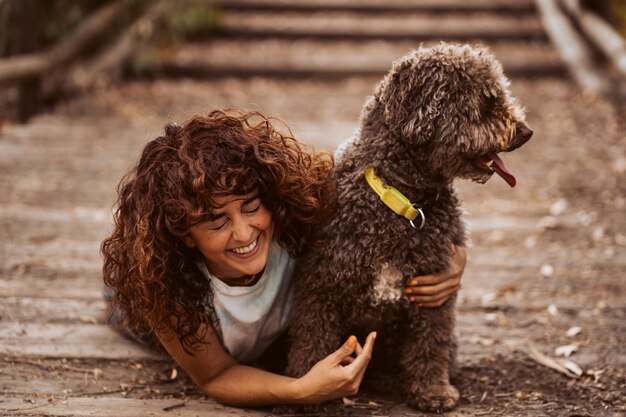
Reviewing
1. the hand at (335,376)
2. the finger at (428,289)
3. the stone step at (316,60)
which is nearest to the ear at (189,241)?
the hand at (335,376)

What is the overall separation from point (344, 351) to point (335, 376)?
10cm

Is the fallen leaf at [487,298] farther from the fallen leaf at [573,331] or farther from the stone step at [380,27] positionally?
the stone step at [380,27]

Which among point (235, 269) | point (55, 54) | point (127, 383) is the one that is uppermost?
point (55, 54)

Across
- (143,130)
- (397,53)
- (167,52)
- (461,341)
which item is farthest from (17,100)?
(461,341)

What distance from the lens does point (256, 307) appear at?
2.75 metres

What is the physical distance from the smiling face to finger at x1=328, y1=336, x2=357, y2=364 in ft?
1.29

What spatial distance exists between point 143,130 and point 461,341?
4438 mm

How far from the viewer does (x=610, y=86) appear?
7359mm

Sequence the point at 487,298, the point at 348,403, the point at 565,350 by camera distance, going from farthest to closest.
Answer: the point at 487,298, the point at 565,350, the point at 348,403

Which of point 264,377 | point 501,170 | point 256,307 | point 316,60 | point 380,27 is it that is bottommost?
point 264,377

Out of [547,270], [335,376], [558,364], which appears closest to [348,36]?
[547,270]

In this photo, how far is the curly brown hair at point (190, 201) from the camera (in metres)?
2.46

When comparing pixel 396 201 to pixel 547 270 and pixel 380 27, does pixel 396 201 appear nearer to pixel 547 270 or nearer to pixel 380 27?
pixel 547 270

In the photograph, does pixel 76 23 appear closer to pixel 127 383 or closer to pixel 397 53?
pixel 397 53
